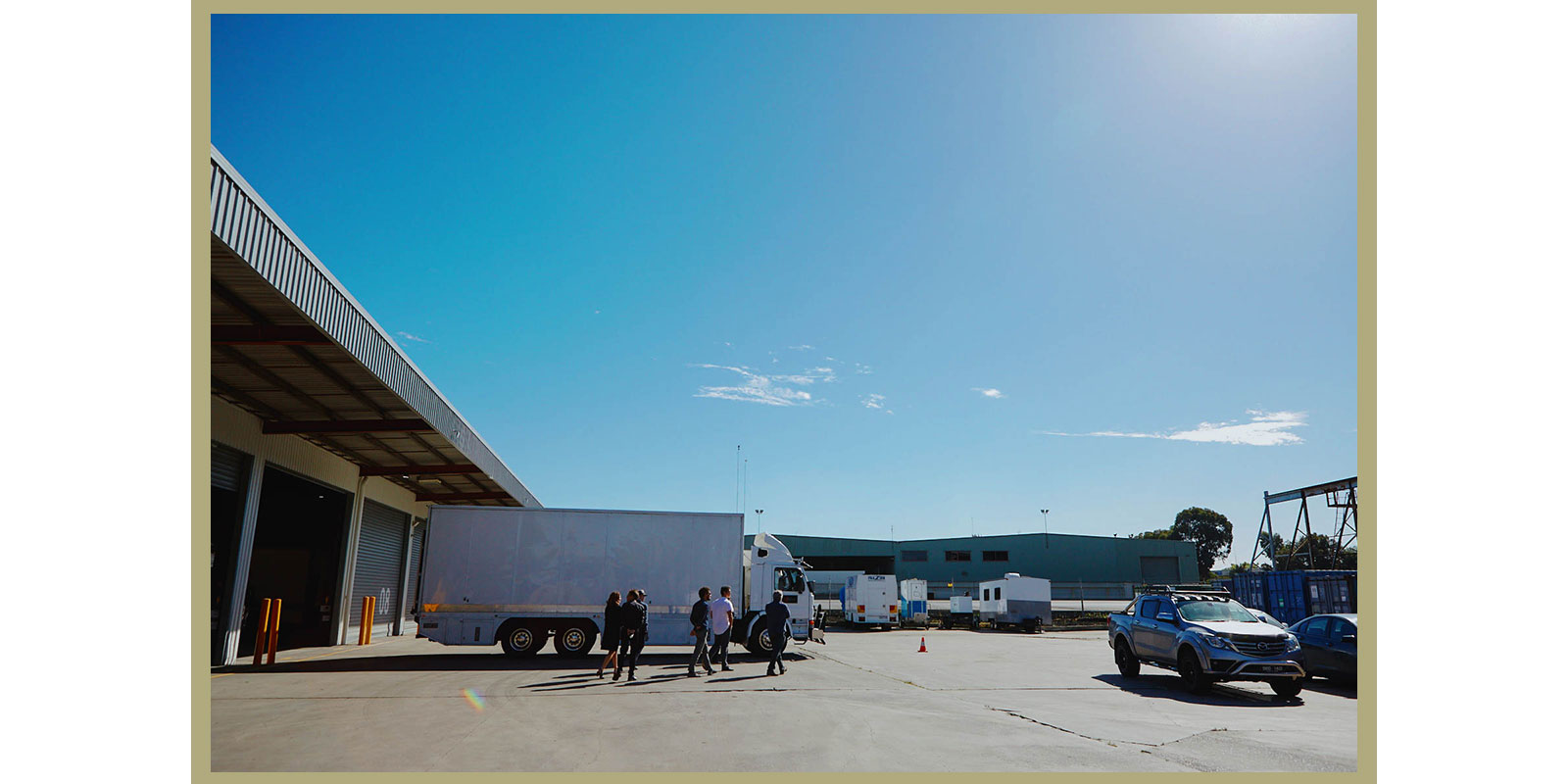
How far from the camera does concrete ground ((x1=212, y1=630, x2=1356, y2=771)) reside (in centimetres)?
772

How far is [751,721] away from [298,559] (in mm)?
23116

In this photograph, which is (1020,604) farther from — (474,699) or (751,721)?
(751,721)

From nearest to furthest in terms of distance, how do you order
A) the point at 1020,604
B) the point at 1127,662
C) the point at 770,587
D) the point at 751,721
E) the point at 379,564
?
the point at 751,721 < the point at 1127,662 < the point at 770,587 < the point at 379,564 < the point at 1020,604

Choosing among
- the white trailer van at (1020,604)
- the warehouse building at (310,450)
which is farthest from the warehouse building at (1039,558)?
the warehouse building at (310,450)

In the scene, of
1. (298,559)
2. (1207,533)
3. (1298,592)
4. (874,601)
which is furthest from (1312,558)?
(1207,533)

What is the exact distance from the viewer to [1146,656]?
15883 millimetres

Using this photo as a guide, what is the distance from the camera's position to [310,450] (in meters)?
20.5

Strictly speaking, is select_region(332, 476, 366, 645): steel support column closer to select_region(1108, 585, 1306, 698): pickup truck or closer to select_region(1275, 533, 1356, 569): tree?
select_region(1108, 585, 1306, 698): pickup truck

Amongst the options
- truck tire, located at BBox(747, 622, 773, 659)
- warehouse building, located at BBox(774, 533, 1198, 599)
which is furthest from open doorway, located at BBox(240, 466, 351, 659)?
warehouse building, located at BBox(774, 533, 1198, 599)

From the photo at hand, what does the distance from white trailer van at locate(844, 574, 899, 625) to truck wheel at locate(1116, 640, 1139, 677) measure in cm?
2434

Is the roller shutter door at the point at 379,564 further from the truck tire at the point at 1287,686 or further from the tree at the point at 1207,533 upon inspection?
the tree at the point at 1207,533

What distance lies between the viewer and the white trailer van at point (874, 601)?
134 feet
